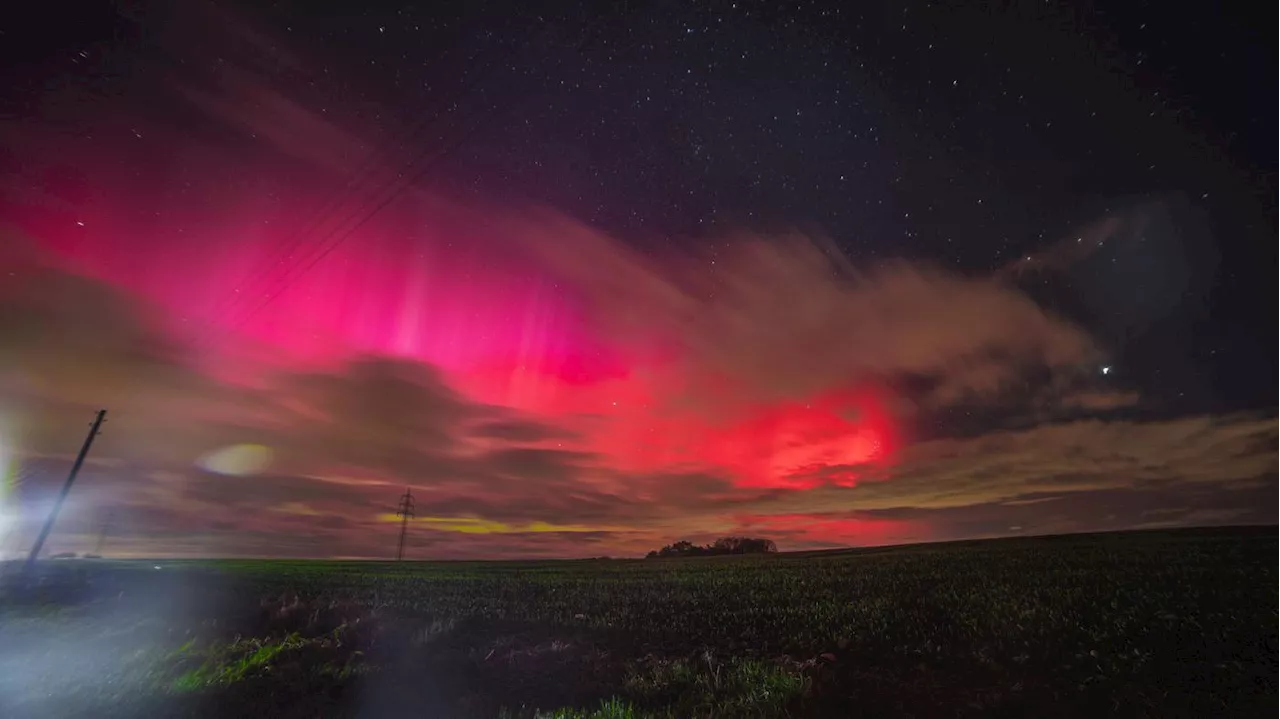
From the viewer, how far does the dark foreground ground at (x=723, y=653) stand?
32.9ft

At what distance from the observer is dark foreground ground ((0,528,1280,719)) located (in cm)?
1002

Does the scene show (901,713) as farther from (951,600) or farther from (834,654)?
(951,600)

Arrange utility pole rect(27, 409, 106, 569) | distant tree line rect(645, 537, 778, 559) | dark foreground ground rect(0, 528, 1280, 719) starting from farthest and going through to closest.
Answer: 1. distant tree line rect(645, 537, 778, 559)
2. utility pole rect(27, 409, 106, 569)
3. dark foreground ground rect(0, 528, 1280, 719)

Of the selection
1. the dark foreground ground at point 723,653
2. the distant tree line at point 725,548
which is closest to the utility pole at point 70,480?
the dark foreground ground at point 723,653

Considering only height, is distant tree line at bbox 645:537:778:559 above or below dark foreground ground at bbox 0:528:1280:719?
above

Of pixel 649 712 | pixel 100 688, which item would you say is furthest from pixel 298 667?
pixel 649 712

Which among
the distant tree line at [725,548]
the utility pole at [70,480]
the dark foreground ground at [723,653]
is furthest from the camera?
the distant tree line at [725,548]

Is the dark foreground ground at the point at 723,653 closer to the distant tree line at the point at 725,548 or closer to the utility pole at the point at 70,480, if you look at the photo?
the utility pole at the point at 70,480

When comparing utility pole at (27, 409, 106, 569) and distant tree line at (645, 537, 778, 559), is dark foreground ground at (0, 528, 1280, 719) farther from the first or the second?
distant tree line at (645, 537, 778, 559)

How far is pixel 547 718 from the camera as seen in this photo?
9.41 m

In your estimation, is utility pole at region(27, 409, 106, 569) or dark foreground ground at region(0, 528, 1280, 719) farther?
utility pole at region(27, 409, 106, 569)

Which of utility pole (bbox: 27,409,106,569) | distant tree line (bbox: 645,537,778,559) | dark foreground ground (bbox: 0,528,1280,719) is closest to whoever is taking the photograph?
dark foreground ground (bbox: 0,528,1280,719)

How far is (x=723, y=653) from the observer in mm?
14477

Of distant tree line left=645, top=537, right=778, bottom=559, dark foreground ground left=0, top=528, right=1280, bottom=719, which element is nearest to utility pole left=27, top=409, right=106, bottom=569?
dark foreground ground left=0, top=528, right=1280, bottom=719
